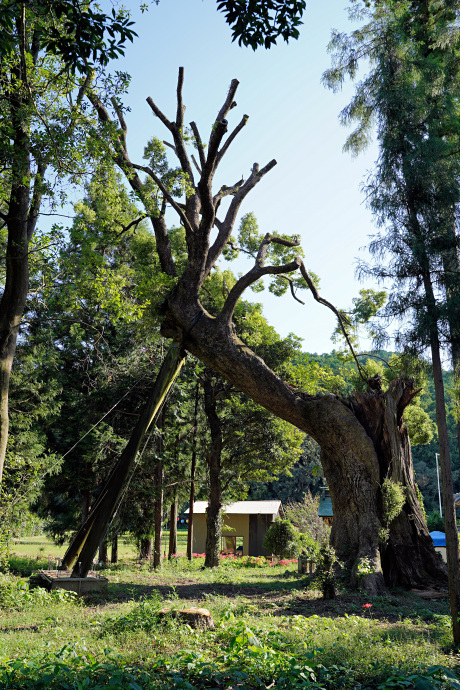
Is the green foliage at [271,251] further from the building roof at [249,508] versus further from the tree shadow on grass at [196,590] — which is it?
the building roof at [249,508]

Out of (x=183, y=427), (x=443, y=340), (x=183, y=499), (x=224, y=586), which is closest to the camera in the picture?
(x=443, y=340)

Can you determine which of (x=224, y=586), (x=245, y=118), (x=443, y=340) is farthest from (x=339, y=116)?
(x=224, y=586)

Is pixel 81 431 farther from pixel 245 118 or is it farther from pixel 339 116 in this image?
pixel 339 116

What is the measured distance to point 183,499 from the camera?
21.8m

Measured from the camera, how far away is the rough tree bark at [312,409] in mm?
10336

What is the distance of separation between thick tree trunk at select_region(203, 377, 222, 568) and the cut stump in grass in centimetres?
1149

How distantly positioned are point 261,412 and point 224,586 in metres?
7.34

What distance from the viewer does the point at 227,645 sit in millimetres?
5324

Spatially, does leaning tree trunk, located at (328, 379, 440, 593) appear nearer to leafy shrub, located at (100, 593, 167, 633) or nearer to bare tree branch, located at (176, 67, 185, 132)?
leafy shrub, located at (100, 593, 167, 633)

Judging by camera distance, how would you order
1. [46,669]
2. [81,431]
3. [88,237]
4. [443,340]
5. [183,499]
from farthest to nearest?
[183,499]
[81,431]
[88,237]
[443,340]
[46,669]

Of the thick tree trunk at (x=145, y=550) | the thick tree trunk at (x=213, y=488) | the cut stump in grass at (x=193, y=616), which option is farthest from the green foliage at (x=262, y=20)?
the thick tree trunk at (x=145, y=550)

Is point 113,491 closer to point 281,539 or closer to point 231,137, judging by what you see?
point 231,137

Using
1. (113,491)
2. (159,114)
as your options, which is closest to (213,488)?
(113,491)

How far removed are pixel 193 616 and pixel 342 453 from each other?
5.45 meters
